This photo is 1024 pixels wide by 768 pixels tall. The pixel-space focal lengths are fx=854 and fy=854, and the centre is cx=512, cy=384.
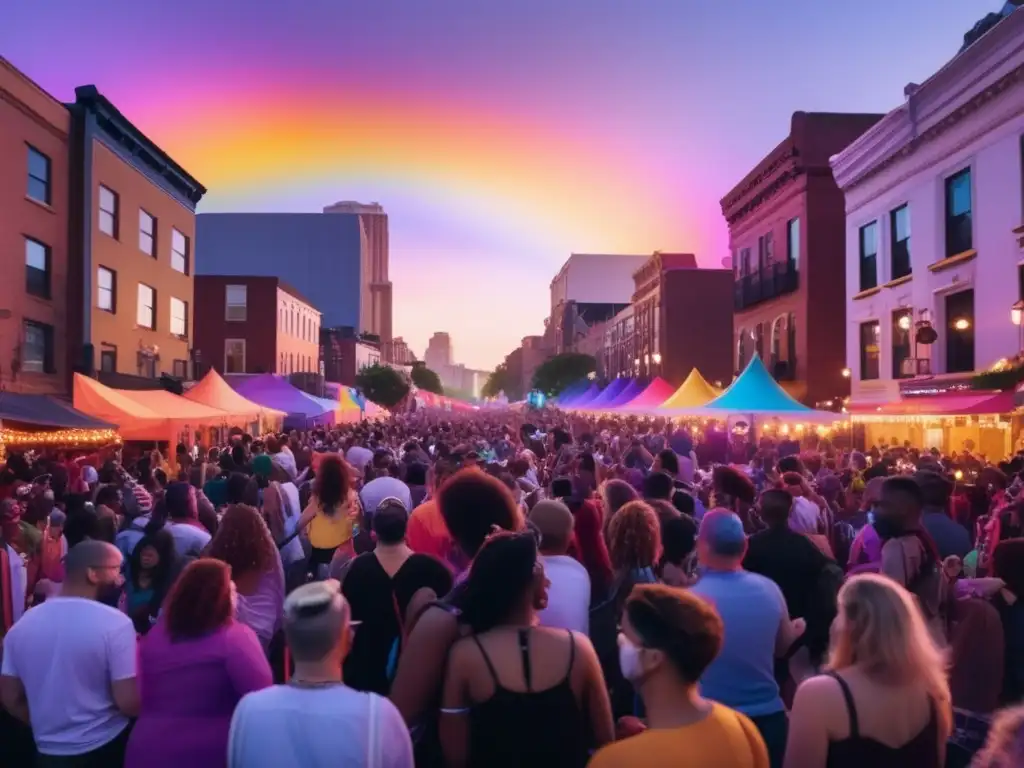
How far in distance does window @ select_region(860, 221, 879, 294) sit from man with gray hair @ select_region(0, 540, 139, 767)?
21709 mm

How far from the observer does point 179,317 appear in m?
31.5

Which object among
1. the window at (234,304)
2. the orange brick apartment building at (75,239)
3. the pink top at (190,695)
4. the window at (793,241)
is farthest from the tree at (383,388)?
the pink top at (190,695)

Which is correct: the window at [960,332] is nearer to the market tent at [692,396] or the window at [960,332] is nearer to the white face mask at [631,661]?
the market tent at [692,396]

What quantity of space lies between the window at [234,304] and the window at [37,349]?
2516 cm

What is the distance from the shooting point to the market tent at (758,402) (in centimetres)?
1858

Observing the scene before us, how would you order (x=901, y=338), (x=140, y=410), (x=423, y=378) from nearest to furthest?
(x=140, y=410)
(x=901, y=338)
(x=423, y=378)

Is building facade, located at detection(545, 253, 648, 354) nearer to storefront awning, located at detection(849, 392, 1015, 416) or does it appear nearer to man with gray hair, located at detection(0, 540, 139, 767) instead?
storefront awning, located at detection(849, 392, 1015, 416)

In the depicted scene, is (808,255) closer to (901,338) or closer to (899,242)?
(899,242)

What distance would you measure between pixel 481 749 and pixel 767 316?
29.2 meters

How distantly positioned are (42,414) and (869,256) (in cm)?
1991

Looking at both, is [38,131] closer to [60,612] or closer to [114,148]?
[114,148]

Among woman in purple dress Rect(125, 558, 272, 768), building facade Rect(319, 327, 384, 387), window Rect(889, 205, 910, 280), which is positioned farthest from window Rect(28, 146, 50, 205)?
building facade Rect(319, 327, 384, 387)

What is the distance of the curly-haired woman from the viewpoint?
4.93 m

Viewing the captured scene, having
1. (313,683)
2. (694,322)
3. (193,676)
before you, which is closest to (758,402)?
(193,676)
